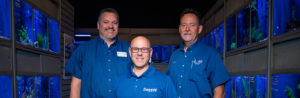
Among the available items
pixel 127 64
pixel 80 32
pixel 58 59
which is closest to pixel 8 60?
pixel 127 64

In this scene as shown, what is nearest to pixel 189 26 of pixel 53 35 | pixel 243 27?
pixel 243 27

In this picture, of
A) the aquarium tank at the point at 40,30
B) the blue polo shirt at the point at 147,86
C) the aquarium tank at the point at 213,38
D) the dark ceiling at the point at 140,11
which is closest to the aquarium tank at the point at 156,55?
the dark ceiling at the point at 140,11

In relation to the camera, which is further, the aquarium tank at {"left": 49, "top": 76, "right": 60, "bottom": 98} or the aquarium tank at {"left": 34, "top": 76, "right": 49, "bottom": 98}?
the aquarium tank at {"left": 49, "top": 76, "right": 60, "bottom": 98}

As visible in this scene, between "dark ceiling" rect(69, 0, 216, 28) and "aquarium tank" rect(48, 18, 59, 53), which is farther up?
"dark ceiling" rect(69, 0, 216, 28)

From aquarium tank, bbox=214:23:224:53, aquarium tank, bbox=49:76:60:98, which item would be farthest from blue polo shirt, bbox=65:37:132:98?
aquarium tank, bbox=214:23:224:53

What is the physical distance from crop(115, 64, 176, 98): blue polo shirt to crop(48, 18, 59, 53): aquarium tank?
7.22ft

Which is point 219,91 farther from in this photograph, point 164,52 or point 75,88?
point 164,52

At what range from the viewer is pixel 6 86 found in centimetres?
206

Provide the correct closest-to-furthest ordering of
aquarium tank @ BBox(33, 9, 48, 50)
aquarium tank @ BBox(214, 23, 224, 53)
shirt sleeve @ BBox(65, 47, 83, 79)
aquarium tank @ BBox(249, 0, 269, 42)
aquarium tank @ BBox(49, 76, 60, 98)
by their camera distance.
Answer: shirt sleeve @ BBox(65, 47, 83, 79), aquarium tank @ BBox(249, 0, 269, 42), aquarium tank @ BBox(33, 9, 48, 50), aquarium tank @ BBox(49, 76, 60, 98), aquarium tank @ BBox(214, 23, 224, 53)

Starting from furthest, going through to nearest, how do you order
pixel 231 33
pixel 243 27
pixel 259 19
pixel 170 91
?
1. pixel 231 33
2. pixel 243 27
3. pixel 259 19
4. pixel 170 91

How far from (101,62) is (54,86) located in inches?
75.9

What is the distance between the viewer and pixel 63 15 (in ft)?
13.0

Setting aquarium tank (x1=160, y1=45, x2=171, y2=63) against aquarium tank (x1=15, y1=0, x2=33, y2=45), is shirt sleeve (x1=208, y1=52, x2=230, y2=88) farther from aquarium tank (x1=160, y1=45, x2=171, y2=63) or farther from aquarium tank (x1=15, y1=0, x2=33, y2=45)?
aquarium tank (x1=160, y1=45, x2=171, y2=63)

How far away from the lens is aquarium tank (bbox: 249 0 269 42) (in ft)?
7.35
